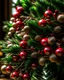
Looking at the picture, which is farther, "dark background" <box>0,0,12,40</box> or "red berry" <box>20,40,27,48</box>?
"dark background" <box>0,0,12,40</box>

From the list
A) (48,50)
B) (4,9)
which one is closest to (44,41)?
(48,50)

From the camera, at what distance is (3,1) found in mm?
1860

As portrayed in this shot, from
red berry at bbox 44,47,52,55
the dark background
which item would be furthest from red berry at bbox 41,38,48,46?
the dark background

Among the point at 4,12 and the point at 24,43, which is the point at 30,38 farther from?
the point at 4,12

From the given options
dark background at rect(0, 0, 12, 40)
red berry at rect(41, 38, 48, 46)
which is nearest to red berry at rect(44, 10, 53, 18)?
red berry at rect(41, 38, 48, 46)

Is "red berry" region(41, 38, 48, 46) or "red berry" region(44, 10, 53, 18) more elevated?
"red berry" region(44, 10, 53, 18)

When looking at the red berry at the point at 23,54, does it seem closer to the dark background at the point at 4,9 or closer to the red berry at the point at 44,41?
the red berry at the point at 44,41

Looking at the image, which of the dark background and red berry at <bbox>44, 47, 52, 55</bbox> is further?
the dark background

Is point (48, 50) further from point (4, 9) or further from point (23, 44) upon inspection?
point (4, 9)

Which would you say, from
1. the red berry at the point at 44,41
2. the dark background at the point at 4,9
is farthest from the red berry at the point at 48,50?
the dark background at the point at 4,9

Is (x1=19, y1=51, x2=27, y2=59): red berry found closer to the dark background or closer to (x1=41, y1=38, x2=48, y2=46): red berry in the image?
(x1=41, y1=38, x2=48, y2=46): red berry

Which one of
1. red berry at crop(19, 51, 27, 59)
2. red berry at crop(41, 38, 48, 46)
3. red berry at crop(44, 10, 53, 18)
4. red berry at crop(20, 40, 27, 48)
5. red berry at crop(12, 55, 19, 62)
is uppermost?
red berry at crop(44, 10, 53, 18)

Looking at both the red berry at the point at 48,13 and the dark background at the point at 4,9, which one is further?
the dark background at the point at 4,9

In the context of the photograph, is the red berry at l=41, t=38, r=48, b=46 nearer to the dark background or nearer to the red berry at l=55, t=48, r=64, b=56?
the red berry at l=55, t=48, r=64, b=56
